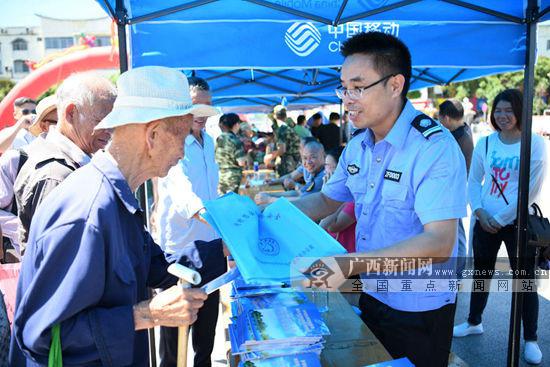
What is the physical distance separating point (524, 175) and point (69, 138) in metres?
2.74

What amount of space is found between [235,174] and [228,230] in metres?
5.55

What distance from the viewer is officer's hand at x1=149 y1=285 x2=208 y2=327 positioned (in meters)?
1.27

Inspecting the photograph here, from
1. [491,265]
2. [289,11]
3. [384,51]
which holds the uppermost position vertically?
[289,11]

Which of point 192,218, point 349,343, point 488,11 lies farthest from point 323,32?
point 349,343

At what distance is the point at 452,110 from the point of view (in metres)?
4.81

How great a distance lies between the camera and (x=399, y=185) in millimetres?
1798

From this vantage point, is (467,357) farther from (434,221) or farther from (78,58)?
(78,58)

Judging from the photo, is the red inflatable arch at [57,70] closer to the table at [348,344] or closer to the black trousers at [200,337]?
the black trousers at [200,337]

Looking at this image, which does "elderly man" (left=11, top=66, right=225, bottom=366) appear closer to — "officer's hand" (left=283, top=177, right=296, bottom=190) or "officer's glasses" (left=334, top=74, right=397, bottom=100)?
"officer's glasses" (left=334, top=74, right=397, bottom=100)

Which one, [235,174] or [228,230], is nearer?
[228,230]

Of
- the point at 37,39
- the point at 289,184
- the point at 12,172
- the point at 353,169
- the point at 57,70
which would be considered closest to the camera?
the point at 353,169

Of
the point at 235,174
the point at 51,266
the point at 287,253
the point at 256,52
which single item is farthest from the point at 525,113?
the point at 235,174

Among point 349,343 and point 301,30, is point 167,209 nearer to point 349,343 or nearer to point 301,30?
point 301,30

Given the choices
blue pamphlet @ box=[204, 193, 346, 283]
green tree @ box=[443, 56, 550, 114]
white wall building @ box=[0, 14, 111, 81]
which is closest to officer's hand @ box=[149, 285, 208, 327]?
blue pamphlet @ box=[204, 193, 346, 283]
